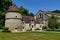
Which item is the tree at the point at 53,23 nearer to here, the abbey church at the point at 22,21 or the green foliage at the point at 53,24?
the green foliage at the point at 53,24

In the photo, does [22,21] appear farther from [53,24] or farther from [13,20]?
[53,24]

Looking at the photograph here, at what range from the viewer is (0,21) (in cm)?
7219

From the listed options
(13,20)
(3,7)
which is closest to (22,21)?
(13,20)

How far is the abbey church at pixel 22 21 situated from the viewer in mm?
Answer: 61875

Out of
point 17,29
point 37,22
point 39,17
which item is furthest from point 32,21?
point 17,29

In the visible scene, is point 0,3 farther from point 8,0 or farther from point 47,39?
point 47,39

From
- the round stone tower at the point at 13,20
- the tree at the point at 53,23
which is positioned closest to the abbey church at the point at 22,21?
the round stone tower at the point at 13,20

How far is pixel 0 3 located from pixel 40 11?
22782mm

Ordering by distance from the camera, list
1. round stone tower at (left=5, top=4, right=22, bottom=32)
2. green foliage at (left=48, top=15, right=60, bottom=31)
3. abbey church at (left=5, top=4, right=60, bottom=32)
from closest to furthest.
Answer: round stone tower at (left=5, top=4, right=22, bottom=32) < abbey church at (left=5, top=4, right=60, bottom=32) < green foliage at (left=48, top=15, right=60, bottom=31)

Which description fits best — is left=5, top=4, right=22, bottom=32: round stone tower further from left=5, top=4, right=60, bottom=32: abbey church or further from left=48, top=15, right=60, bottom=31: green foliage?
left=48, top=15, right=60, bottom=31: green foliage

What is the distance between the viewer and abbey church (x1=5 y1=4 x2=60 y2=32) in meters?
61.9

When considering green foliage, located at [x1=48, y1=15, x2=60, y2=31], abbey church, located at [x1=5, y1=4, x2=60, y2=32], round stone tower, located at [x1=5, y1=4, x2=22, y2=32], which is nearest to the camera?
round stone tower, located at [x1=5, y1=4, x2=22, y2=32]

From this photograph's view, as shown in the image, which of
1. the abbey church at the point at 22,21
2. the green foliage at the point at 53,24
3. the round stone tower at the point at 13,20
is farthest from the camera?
the green foliage at the point at 53,24

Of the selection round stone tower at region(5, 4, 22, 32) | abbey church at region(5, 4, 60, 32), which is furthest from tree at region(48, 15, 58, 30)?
round stone tower at region(5, 4, 22, 32)
